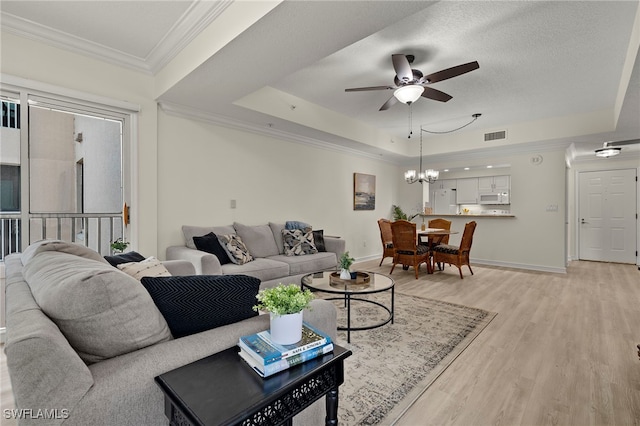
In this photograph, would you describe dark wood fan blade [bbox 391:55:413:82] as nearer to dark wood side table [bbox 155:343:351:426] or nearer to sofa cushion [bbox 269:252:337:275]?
sofa cushion [bbox 269:252:337:275]

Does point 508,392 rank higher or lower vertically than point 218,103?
lower

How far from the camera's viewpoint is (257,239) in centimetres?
421

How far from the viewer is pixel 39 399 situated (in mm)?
775

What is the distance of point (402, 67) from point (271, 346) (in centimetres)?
282

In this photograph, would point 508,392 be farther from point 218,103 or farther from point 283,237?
point 218,103

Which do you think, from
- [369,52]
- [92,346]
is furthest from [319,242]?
[92,346]

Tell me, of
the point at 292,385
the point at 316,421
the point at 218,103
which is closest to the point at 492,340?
the point at 316,421

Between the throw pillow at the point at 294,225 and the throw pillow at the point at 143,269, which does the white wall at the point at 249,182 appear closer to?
the throw pillow at the point at 294,225

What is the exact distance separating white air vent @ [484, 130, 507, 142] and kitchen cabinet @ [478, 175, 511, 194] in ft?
3.68

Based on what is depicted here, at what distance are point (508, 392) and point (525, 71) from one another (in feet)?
11.5

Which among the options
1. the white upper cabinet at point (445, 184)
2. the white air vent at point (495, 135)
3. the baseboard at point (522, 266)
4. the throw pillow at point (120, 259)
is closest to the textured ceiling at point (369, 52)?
the white air vent at point (495, 135)

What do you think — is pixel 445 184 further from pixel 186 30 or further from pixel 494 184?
pixel 186 30

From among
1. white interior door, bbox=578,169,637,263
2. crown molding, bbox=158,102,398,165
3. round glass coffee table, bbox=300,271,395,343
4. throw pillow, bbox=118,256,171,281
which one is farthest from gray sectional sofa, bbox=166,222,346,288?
white interior door, bbox=578,169,637,263

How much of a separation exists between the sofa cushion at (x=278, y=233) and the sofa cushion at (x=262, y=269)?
0.66 m
